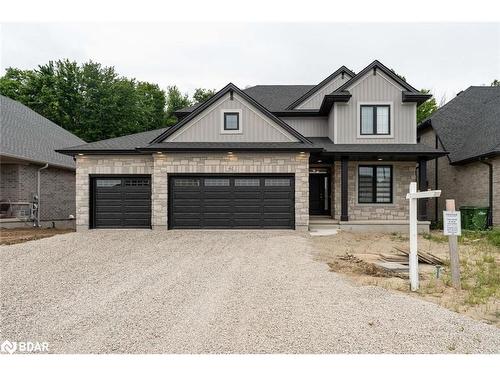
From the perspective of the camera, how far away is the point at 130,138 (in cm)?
1597

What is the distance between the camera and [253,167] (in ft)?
45.3

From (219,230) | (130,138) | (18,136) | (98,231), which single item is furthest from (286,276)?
(18,136)

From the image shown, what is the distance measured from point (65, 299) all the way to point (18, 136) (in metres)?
16.1

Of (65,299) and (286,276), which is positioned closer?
(65,299)

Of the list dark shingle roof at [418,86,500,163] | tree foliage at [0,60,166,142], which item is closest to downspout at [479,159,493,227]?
dark shingle roof at [418,86,500,163]

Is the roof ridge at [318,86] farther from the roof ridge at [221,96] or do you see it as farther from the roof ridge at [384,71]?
the roof ridge at [221,96]

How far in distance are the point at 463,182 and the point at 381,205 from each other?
193 inches

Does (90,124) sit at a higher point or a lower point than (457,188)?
higher

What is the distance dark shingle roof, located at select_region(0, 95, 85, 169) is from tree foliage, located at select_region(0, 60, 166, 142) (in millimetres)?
10761

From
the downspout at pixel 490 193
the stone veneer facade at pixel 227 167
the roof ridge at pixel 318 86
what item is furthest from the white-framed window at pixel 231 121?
the downspout at pixel 490 193

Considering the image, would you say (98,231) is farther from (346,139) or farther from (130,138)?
(346,139)

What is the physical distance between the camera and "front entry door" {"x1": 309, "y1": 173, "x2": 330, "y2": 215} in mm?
17016

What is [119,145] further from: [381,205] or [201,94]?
[201,94]

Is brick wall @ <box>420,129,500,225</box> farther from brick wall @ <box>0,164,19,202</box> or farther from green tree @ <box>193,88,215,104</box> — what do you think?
green tree @ <box>193,88,215,104</box>
